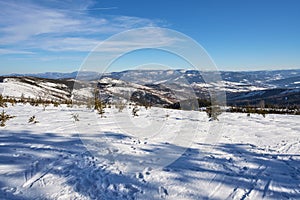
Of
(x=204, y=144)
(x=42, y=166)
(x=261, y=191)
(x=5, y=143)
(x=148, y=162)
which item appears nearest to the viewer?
(x=261, y=191)

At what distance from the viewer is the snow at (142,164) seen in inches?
148

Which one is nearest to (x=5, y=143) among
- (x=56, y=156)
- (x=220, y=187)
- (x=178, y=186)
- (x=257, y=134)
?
(x=56, y=156)

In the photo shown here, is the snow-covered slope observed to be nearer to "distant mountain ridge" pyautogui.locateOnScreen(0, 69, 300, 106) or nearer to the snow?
"distant mountain ridge" pyautogui.locateOnScreen(0, 69, 300, 106)

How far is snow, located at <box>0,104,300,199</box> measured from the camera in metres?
3.77

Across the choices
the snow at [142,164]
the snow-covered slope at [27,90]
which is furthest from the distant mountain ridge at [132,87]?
the snow at [142,164]

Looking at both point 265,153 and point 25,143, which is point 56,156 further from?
point 265,153

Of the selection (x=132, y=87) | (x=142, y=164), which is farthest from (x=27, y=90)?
(x=142, y=164)

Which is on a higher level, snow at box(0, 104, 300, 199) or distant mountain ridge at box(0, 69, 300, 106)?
distant mountain ridge at box(0, 69, 300, 106)

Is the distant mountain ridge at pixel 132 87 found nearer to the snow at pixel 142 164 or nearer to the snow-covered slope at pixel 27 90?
the snow-covered slope at pixel 27 90

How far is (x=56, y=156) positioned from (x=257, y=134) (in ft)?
20.2

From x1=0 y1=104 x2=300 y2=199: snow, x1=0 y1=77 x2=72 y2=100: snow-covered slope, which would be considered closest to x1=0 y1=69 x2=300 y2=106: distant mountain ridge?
x1=0 y1=77 x2=72 y2=100: snow-covered slope

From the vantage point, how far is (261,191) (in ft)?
12.3

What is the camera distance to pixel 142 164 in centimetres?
477

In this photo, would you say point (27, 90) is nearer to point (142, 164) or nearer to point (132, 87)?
point (132, 87)
